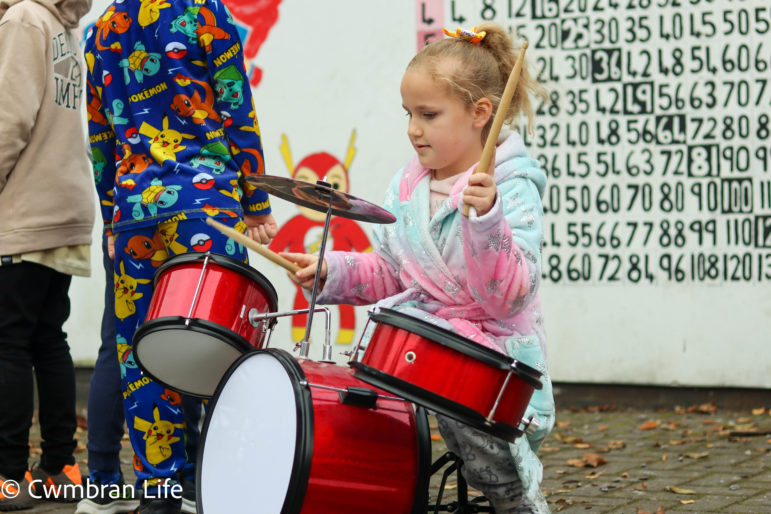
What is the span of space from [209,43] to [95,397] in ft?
4.82

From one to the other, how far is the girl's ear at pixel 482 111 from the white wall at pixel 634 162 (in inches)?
134

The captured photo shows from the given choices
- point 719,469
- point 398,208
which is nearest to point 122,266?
point 398,208

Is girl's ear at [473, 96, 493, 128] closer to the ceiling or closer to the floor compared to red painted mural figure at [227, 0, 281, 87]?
closer to the floor

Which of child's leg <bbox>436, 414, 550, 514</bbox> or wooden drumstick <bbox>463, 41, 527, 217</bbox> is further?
child's leg <bbox>436, 414, 550, 514</bbox>

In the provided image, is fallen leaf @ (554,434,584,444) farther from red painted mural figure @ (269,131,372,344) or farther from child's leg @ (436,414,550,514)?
child's leg @ (436,414,550,514)

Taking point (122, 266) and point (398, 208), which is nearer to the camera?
point (398, 208)

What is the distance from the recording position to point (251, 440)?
2811mm

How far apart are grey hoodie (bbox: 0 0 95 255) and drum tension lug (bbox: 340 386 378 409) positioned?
207cm

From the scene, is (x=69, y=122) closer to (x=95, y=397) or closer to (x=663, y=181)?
(x=95, y=397)

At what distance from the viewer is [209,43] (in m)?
3.65

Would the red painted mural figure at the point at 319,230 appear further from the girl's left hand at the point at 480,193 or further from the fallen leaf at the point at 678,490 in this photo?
the girl's left hand at the point at 480,193

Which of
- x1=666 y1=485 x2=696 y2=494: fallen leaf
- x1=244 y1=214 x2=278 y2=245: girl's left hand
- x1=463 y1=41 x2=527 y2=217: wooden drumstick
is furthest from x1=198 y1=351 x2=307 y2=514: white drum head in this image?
x1=666 y1=485 x2=696 y2=494: fallen leaf

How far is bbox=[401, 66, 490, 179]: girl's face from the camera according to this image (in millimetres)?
3059

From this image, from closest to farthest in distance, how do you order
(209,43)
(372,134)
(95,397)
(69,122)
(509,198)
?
1. (509,198)
2. (209,43)
3. (95,397)
4. (69,122)
5. (372,134)
